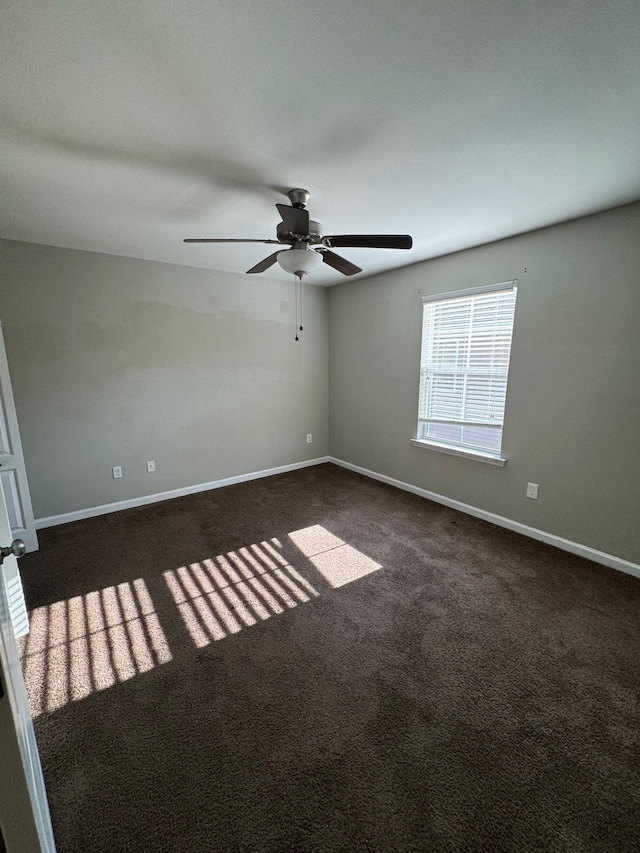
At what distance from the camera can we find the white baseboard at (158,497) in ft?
10.5

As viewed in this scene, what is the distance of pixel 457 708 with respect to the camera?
151cm

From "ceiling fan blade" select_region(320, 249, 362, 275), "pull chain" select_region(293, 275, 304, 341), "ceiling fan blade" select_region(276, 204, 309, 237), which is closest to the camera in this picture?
"ceiling fan blade" select_region(276, 204, 309, 237)

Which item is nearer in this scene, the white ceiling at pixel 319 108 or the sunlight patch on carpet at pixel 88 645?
the white ceiling at pixel 319 108

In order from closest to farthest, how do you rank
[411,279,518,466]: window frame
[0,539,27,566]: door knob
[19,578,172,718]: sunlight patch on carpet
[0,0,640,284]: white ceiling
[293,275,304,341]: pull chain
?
[0,539,27,566]: door knob
[0,0,640,284]: white ceiling
[19,578,172,718]: sunlight patch on carpet
[411,279,518,466]: window frame
[293,275,304,341]: pull chain

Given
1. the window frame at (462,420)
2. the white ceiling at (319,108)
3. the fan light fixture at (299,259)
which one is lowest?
the window frame at (462,420)

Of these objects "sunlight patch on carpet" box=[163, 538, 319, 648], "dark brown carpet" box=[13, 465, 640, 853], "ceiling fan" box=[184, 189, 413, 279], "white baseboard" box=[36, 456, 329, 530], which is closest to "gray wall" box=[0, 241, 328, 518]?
"white baseboard" box=[36, 456, 329, 530]

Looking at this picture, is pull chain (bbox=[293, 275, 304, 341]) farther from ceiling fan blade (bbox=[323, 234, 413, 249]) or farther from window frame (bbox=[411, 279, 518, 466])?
ceiling fan blade (bbox=[323, 234, 413, 249])

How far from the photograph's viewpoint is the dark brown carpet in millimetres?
1144

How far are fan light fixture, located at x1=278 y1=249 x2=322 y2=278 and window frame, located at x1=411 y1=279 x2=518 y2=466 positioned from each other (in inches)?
65.3

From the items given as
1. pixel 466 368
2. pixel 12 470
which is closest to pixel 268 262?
pixel 466 368

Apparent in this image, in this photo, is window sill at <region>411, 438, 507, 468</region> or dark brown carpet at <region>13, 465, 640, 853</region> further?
window sill at <region>411, 438, 507, 468</region>

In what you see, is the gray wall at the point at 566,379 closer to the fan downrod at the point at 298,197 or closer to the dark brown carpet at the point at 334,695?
the dark brown carpet at the point at 334,695

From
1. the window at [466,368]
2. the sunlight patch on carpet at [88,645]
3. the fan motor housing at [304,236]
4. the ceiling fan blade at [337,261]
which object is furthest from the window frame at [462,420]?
the sunlight patch on carpet at [88,645]

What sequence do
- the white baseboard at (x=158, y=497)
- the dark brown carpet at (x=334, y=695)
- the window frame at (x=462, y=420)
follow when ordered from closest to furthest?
the dark brown carpet at (x=334, y=695), the window frame at (x=462, y=420), the white baseboard at (x=158, y=497)
